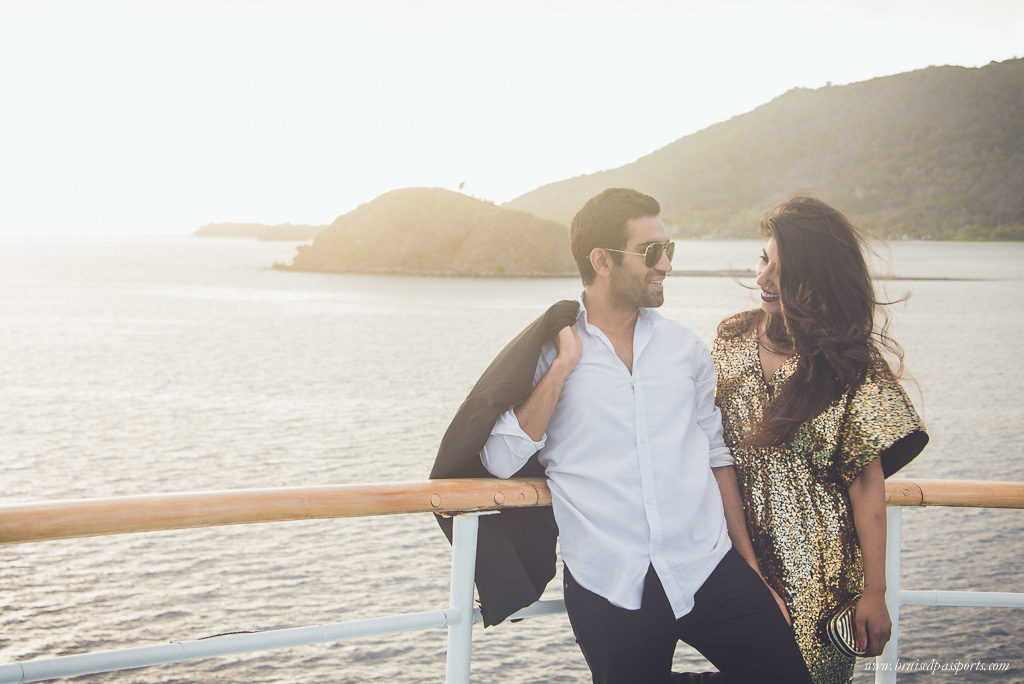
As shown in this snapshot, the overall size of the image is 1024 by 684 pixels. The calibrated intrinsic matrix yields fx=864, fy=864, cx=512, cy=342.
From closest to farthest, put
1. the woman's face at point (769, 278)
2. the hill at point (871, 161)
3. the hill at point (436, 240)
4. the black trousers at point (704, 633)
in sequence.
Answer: the black trousers at point (704, 633) → the woman's face at point (769, 278) → the hill at point (436, 240) → the hill at point (871, 161)

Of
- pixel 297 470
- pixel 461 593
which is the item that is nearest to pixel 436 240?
pixel 297 470

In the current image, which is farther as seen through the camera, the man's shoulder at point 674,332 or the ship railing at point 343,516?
the man's shoulder at point 674,332

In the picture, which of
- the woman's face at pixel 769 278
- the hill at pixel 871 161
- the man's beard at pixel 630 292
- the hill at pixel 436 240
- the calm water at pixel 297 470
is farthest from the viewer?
the hill at pixel 871 161

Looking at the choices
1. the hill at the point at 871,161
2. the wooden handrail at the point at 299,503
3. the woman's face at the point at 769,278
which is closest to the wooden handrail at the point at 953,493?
the wooden handrail at the point at 299,503

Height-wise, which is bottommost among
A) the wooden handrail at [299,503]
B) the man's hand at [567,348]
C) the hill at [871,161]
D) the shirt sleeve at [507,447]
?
the wooden handrail at [299,503]

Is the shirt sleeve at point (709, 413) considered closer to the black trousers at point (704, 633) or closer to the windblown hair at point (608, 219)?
the black trousers at point (704, 633)

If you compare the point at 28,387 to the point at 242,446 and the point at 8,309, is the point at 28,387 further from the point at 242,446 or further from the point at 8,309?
the point at 8,309

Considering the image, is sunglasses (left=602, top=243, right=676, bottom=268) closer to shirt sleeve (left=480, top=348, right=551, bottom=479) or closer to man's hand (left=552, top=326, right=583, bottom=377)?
man's hand (left=552, top=326, right=583, bottom=377)

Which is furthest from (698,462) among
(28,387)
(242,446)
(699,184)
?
(699,184)

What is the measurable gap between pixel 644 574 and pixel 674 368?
60 centimetres

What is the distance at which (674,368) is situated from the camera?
99.7 inches

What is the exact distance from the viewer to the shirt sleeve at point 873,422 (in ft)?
7.56

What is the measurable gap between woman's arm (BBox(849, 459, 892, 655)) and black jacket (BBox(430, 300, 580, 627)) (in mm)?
839

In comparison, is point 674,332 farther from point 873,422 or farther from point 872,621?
point 872,621
